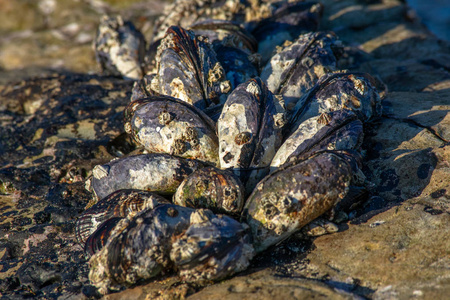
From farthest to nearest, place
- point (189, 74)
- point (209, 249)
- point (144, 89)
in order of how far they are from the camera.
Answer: point (144, 89)
point (189, 74)
point (209, 249)

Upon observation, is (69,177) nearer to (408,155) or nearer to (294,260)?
(294,260)

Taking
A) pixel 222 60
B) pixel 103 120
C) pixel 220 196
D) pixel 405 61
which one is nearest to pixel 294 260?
pixel 220 196

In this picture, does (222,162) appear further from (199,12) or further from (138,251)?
(199,12)

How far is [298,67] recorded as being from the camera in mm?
4969

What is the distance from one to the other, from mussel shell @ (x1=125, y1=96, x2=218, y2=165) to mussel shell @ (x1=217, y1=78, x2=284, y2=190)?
23cm

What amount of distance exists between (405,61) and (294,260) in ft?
17.4

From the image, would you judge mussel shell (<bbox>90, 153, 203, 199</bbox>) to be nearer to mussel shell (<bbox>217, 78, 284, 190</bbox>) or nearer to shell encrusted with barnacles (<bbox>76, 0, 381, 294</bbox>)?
shell encrusted with barnacles (<bbox>76, 0, 381, 294</bbox>)

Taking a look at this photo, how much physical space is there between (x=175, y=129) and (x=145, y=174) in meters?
0.59

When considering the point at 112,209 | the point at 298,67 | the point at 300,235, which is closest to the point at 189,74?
the point at 298,67

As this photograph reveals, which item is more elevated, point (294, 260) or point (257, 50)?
point (257, 50)

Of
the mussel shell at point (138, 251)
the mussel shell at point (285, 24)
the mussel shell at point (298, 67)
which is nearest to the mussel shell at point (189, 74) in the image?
the mussel shell at point (298, 67)

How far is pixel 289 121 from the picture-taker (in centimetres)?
420

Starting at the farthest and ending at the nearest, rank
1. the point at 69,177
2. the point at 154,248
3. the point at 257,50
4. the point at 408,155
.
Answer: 1. the point at 257,50
2. the point at 69,177
3. the point at 408,155
4. the point at 154,248

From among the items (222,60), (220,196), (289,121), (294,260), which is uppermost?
(222,60)
